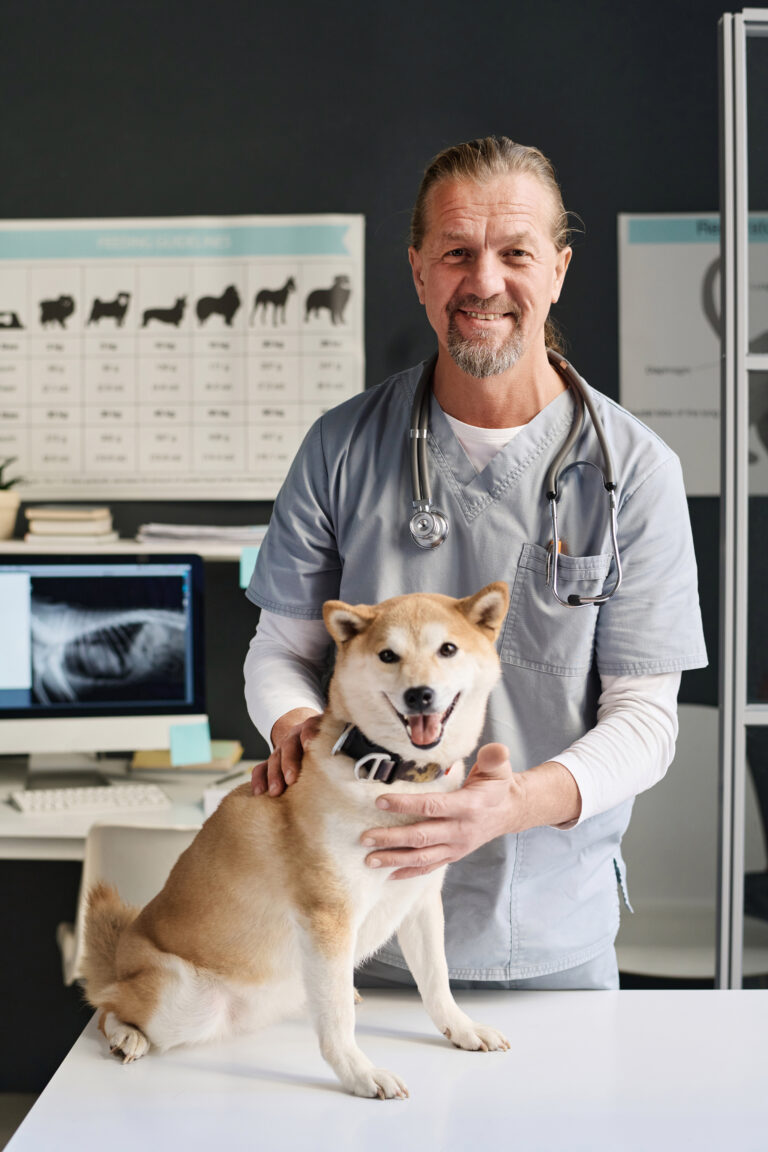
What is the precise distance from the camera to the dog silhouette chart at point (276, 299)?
117 inches

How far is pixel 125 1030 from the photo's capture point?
1152 millimetres

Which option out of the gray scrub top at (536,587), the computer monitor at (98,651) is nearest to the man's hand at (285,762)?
the gray scrub top at (536,587)

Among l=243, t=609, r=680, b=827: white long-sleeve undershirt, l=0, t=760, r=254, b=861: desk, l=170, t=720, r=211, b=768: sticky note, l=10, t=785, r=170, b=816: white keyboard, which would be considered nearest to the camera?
l=243, t=609, r=680, b=827: white long-sleeve undershirt

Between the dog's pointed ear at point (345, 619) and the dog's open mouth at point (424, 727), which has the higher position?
the dog's pointed ear at point (345, 619)

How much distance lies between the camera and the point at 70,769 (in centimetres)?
288

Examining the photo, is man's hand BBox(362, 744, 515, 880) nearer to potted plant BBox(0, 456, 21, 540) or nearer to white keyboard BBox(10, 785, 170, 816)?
white keyboard BBox(10, 785, 170, 816)

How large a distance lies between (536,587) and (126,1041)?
74 centimetres

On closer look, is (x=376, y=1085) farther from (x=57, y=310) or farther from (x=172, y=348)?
(x=57, y=310)

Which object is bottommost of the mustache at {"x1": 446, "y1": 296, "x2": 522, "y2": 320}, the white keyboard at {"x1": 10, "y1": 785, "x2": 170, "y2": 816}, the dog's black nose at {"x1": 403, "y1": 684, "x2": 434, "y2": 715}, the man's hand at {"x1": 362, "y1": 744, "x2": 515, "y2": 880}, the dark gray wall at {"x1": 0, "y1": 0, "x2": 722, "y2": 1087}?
the white keyboard at {"x1": 10, "y1": 785, "x2": 170, "y2": 816}

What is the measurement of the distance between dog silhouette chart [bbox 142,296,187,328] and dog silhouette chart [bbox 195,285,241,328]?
0.05m

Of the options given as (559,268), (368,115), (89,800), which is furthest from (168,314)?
(559,268)

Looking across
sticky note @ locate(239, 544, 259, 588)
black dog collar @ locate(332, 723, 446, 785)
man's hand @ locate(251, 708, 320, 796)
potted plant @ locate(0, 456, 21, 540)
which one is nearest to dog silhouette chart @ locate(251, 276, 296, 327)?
sticky note @ locate(239, 544, 259, 588)

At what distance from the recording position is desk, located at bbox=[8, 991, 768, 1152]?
0.98 meters

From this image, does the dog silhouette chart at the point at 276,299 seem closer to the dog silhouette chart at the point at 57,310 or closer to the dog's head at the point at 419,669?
the dog silhouette chart at the point at 57,310
